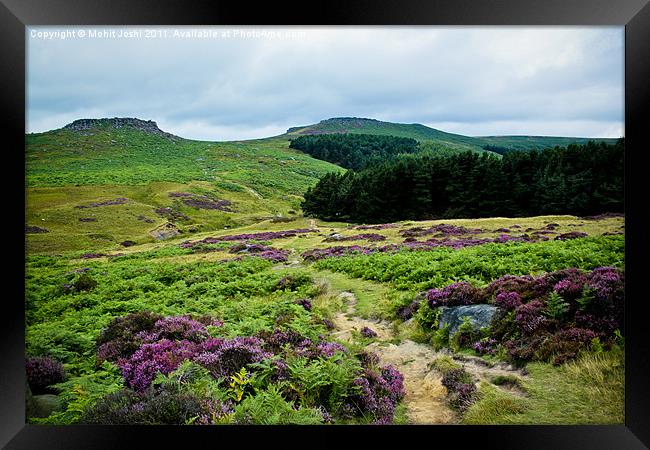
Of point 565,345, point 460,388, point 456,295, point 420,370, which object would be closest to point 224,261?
point 420,370

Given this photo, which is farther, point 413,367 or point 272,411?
point 413,367

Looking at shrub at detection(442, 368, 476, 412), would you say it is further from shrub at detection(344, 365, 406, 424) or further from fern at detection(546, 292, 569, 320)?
fern at detection(546, 292, 569, 320)

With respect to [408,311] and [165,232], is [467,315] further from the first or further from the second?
[165,232]

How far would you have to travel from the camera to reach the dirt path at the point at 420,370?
4.82 meters

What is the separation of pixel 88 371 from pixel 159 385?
3.59ft

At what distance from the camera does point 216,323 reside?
572cm

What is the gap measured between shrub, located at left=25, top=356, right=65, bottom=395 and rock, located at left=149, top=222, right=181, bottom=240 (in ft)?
8.98

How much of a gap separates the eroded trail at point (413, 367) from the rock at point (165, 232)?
13.2 ft

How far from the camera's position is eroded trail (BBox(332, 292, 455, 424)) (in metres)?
4.86

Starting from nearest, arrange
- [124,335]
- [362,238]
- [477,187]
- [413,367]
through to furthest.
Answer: [413,367] → [124,335] → [477,187] → [362,238]

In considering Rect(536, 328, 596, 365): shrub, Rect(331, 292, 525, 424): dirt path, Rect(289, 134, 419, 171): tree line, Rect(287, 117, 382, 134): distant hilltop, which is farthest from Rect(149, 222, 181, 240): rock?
Rect(536, 328, 596, 365): shrub

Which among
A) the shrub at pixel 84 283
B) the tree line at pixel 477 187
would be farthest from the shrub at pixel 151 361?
the tree line at pixel 477 187

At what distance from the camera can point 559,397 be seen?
457 centimetres
